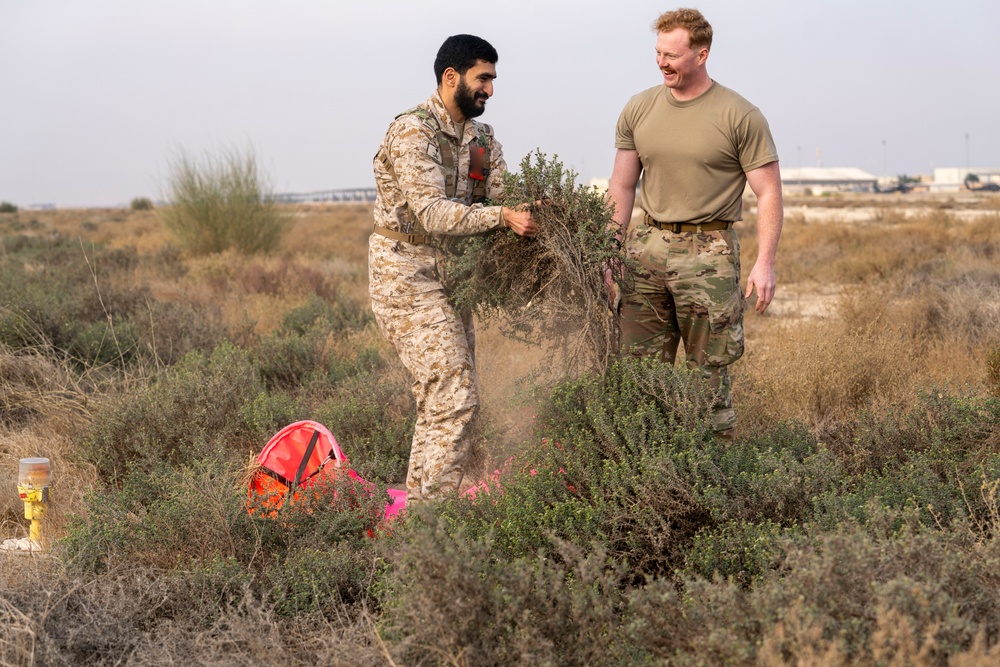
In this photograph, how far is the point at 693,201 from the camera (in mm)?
4113

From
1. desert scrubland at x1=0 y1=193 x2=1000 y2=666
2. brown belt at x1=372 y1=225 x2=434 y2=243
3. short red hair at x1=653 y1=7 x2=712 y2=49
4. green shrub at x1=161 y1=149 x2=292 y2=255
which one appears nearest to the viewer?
desert scrubland at x1=0 y1=193 x2=1000 y2=666

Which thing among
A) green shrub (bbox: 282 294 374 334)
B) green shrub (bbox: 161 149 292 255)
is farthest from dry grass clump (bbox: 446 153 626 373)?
green shrub (bbox: 161 149 292 255)

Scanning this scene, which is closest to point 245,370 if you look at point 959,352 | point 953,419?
point 953,419

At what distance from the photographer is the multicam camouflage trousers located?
411 centimetres

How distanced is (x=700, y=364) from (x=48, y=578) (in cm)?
298

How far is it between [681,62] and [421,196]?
4.28 ft

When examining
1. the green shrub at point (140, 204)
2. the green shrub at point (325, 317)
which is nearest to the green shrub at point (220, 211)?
the green shrub at point (325, 317)

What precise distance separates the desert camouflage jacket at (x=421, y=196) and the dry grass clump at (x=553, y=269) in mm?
161

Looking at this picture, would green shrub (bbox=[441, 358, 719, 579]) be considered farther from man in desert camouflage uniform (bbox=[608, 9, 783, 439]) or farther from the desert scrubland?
man in desert camouflage uniform (bbox=[608, 9, 783, 439])

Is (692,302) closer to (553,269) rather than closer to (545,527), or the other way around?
(553,269)

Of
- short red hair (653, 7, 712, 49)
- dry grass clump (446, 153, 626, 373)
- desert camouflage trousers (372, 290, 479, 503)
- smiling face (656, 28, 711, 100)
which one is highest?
short red hair (653, 7, 712, 49)

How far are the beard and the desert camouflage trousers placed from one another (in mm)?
834

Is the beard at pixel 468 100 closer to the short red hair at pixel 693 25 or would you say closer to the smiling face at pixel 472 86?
the smiling face at pixel 472 86

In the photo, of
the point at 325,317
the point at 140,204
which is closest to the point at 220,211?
the point at 325,317
